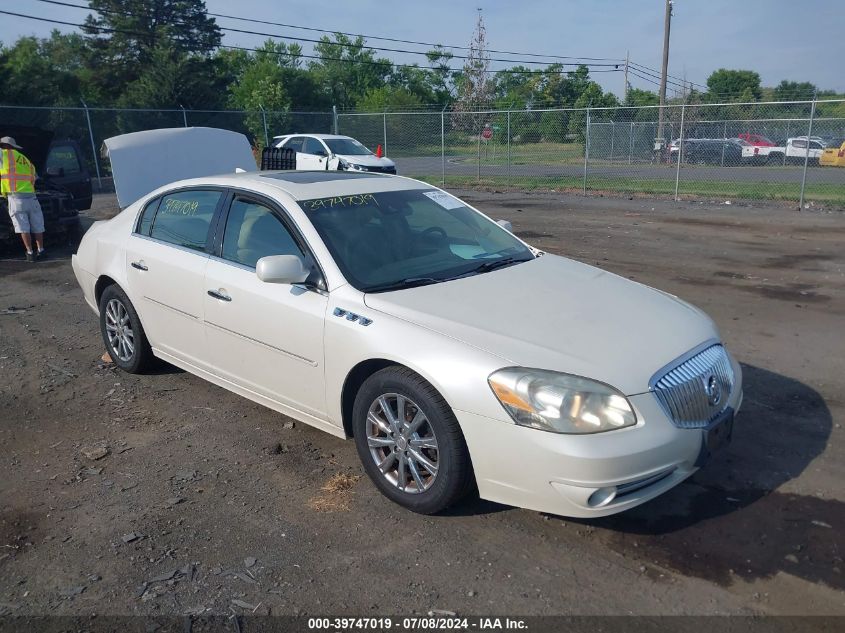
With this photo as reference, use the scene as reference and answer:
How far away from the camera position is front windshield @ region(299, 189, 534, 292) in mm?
4109

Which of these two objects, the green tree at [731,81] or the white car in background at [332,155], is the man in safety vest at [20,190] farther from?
the green tree at [731,81]

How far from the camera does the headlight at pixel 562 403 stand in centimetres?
314

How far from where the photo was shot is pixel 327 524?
361 cm

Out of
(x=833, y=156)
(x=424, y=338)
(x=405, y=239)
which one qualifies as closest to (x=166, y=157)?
(x=405, y=239)

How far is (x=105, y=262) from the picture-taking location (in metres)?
5.64

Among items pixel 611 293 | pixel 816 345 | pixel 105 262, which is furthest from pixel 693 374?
pixel 105 262

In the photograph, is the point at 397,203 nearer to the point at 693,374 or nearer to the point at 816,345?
the point at 693,374

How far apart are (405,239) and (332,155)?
51.3 feet

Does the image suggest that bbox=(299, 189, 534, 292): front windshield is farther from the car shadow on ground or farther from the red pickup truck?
the red pickup truck

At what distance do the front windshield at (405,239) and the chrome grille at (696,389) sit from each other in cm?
137

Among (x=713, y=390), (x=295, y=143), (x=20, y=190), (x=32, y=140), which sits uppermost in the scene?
Answer: (x=32, y=140)

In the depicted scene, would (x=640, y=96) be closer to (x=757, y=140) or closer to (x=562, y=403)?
(x=757, y=140)

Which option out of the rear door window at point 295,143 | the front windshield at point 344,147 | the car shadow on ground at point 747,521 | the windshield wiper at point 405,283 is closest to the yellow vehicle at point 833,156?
the front windshield at point 344,147

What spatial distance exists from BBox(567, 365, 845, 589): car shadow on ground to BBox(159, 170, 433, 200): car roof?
2.46 m
